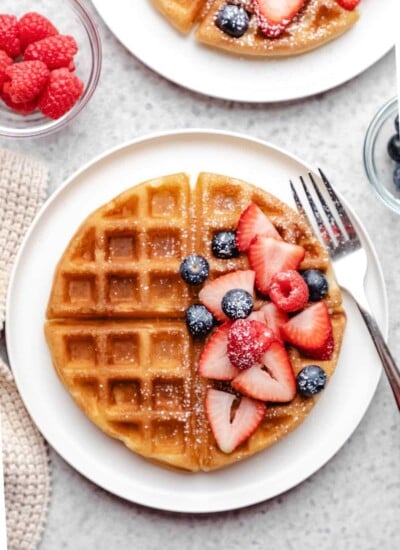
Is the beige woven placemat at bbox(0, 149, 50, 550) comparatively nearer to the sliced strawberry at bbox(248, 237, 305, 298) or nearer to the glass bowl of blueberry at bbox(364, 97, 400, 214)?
the sliced strawberry at bbox(248, 237, 305, 298)

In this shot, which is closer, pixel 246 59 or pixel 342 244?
pixel 342 244

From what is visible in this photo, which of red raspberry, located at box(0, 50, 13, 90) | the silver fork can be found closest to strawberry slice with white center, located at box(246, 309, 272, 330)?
the silver fork

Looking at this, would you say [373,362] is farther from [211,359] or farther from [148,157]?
[148,157]

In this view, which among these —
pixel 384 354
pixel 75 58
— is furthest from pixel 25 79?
pixel 384 354

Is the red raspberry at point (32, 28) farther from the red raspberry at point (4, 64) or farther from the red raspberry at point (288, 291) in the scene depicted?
the red raspberry at point (288, 291)

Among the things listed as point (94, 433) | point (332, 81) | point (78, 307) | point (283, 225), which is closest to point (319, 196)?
point (283, 225)

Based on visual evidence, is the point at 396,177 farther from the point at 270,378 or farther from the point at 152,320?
the point at 152,320

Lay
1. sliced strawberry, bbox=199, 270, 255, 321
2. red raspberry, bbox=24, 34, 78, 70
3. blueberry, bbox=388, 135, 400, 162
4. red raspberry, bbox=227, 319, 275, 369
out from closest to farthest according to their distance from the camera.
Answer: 1. red raspberry, bbox=227, 319, 275, 369
2. sliced strawberry, bbox=199, 270, 255, 321
3. red raspberry, bbox=24, 34, 78, 70
4. blueberry, bbox=388, 135, 400, 162
